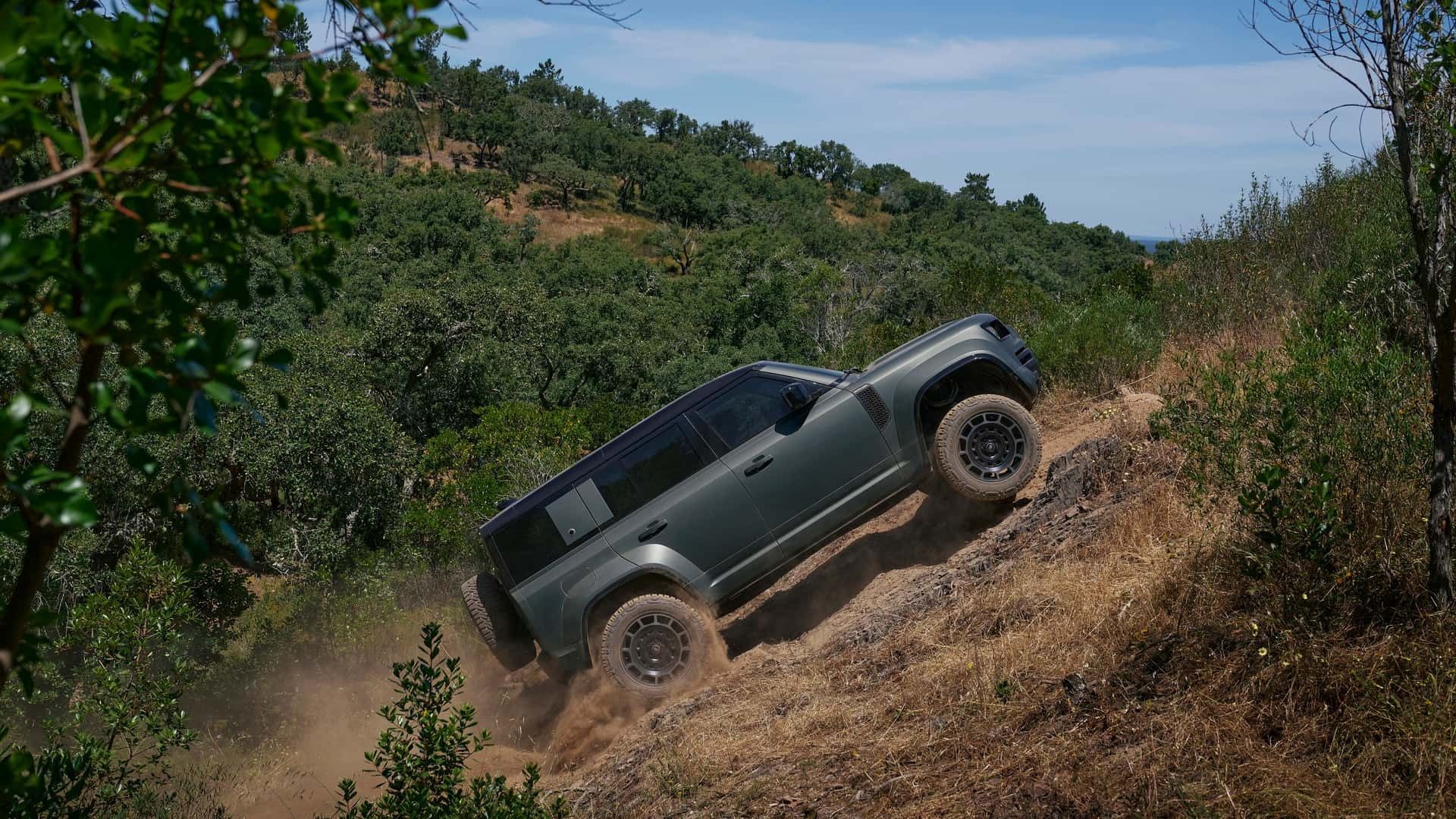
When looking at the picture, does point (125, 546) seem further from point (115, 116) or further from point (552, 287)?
point (552, 287)

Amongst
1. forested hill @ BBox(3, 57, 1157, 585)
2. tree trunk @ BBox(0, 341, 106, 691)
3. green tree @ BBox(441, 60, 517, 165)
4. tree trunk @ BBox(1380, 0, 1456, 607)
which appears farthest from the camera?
green tree @ BBox(441, 60, 517, 165)

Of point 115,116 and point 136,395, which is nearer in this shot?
point 136,395

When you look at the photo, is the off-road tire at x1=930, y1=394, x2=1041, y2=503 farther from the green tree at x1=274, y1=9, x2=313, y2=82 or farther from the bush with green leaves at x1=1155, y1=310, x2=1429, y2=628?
the green tree at x1=274, y1=9, x2=313, y2=82

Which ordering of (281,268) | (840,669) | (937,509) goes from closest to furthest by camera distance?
(281,268)
(840,669)
(937,509)

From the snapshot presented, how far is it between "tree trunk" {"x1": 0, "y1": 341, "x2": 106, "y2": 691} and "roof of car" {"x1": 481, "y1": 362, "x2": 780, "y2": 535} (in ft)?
16.9

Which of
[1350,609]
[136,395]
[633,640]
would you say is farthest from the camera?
[633,640]

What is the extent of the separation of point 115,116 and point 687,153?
325ft

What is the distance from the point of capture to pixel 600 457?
7555mm

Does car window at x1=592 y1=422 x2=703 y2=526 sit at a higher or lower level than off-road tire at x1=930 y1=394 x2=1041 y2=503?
higher

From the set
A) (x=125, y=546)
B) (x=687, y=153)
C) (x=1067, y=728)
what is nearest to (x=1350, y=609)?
(x=1067, y=728)

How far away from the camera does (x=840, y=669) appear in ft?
22.4

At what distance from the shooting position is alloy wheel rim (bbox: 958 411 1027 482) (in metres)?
7.63

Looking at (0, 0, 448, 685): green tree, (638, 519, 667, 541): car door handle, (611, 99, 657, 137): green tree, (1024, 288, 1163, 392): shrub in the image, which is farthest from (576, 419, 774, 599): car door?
(611, 99, 657, 137): green tree

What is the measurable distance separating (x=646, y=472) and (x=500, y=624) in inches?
60.7
